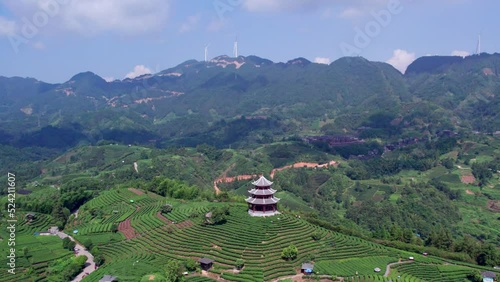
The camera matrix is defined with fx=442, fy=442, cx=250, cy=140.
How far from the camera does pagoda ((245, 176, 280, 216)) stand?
5812 centimetres

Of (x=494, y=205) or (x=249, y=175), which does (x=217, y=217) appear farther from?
(x=494, y=205)

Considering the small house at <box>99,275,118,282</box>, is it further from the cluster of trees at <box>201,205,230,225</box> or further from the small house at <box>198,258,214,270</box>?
the cluster of trees at <box>201,205,230,225</box>

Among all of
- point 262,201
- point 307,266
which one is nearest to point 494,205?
point 262,201

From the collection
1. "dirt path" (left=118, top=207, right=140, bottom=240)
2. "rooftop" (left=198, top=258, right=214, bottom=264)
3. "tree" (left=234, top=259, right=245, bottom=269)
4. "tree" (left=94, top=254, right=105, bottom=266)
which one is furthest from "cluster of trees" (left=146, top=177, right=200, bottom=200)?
"tree" (left=234, top=259, right=245, bottom=269)

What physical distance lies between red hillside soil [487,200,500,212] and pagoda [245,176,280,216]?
69.5 m

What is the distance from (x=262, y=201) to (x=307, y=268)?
12892 mm

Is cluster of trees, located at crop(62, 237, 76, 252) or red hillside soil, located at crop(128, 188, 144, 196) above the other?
red hillside soil, located at crop(128, 188, 144, 196)

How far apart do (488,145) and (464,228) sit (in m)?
60.6

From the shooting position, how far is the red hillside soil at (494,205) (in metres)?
103

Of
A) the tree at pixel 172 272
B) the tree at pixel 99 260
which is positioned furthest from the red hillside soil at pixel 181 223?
the tree at pixel 172 272

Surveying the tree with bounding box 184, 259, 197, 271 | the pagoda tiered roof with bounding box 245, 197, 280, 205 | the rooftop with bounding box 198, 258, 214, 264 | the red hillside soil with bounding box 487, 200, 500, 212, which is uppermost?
the pagoda tiered roof with bounding box 245, 197, 280, 205

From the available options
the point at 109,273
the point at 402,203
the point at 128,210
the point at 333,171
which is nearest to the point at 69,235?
the point at 128,210

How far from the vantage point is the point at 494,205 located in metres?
105

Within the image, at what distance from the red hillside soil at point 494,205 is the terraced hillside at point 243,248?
59.7 m
